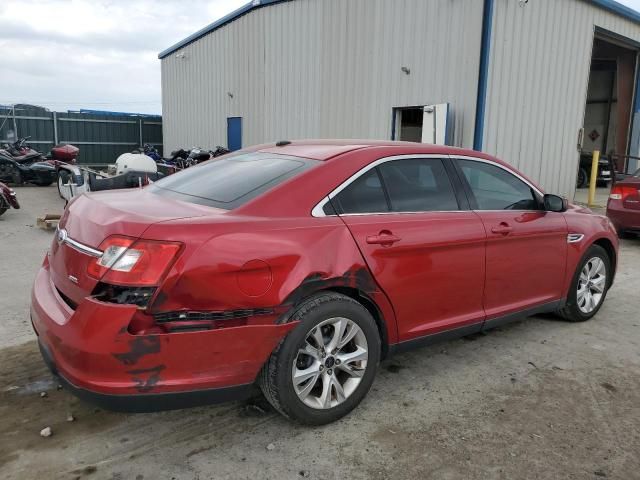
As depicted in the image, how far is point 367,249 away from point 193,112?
1819cm

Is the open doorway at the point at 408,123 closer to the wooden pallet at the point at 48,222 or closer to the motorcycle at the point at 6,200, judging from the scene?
the wooden pallet at the point at 48,222

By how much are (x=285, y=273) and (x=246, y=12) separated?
1469 centimetres

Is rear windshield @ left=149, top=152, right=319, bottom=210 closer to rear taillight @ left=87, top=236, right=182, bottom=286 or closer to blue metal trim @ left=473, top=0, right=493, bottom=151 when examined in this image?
rear taillight @ left=87, top=236, right=182, bottom=286

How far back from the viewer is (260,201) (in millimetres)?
2717

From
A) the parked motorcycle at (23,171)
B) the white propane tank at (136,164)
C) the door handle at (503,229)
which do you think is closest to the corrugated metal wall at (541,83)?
the white propane tank at (136,164)

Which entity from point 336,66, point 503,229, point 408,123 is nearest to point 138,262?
point 503,229

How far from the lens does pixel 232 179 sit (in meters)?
3.12

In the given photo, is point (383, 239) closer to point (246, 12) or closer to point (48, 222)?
point (48, 222)

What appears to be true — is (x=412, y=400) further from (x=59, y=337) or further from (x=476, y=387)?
(x=59, y=337)

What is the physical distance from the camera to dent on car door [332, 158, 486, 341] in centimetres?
296

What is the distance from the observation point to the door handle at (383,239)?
9.54 feet

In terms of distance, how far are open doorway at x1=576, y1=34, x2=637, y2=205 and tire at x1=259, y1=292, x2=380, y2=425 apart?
33.2ft

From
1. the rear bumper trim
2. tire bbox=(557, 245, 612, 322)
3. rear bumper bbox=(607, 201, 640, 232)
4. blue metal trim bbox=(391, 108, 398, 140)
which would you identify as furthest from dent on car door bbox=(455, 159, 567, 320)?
blue metal trim bbox=(391, 108, 398, 140)

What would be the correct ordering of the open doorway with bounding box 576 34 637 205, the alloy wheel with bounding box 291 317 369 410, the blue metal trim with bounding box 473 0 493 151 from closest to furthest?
1. the alloy wheel with bounding box 291 317 369 410
2. the blue metal trim with bounding box 473 0 493 151
3. the open doorway with bounding box 576 34 637 205
